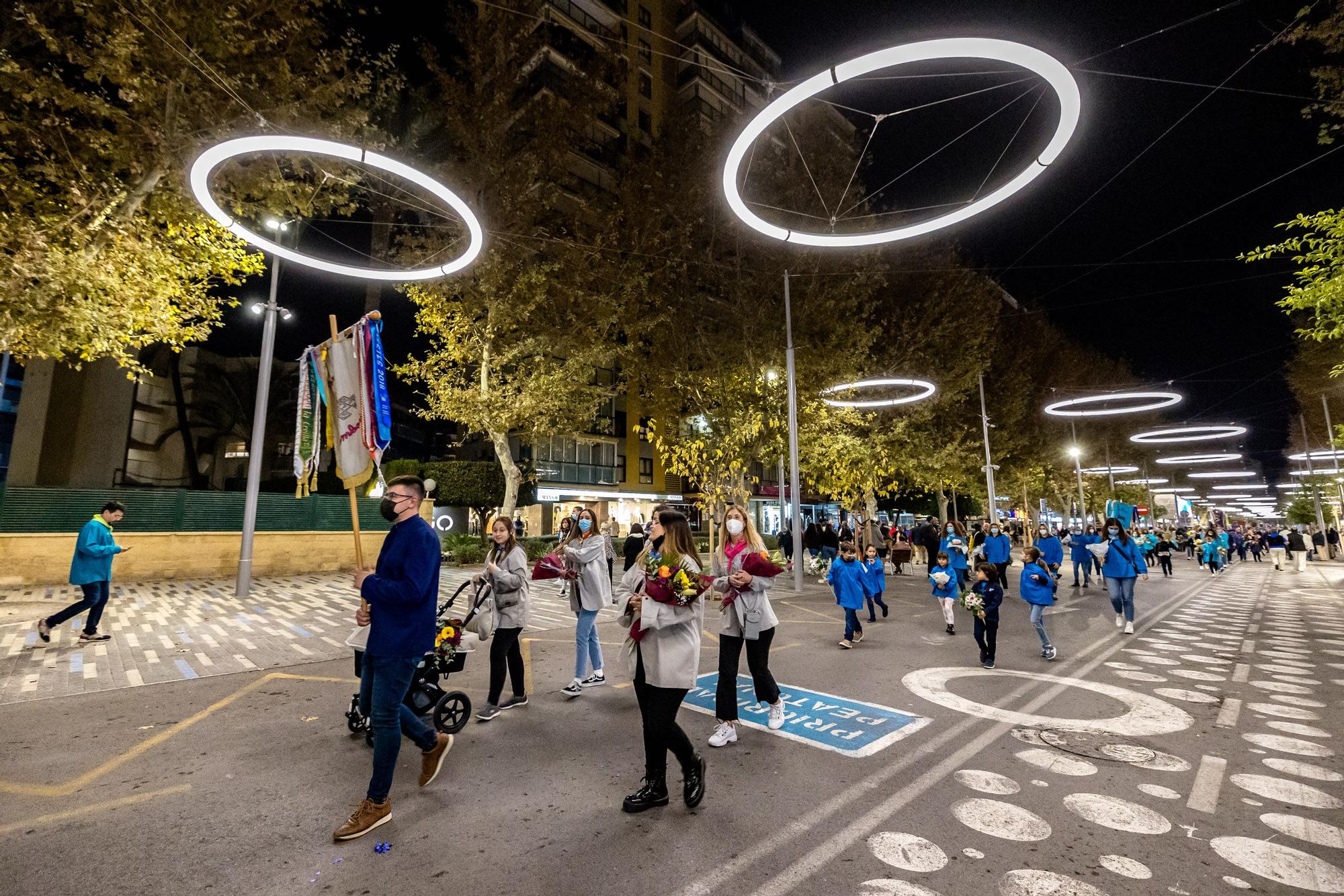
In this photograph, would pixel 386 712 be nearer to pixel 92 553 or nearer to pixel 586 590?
pixel 586 590

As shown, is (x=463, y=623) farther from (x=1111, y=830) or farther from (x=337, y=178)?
(x=337, y=178)

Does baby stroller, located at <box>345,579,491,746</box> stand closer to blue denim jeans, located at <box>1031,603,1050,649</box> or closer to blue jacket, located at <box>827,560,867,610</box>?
blue jacket, located at <box>827,560,867,610</box>

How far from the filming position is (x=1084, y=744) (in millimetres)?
4613

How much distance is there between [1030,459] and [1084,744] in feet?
120

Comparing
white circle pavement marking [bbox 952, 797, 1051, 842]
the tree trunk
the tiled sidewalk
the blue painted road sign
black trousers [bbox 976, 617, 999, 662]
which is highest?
the tree trunk

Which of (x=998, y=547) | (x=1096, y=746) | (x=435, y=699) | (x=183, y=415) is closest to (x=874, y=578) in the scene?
(x=998, y=547)

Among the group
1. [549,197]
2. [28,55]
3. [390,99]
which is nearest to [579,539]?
[390,99]

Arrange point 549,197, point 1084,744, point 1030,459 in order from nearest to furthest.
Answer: point 1084,744 → point 549,197 → point 1030,459

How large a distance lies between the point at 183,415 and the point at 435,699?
88.6 ft

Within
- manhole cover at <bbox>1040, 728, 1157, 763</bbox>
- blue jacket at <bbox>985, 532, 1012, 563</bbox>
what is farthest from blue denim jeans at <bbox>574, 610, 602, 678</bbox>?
blue jacket at <bbox>985, 532, 1012, 563</bbox>

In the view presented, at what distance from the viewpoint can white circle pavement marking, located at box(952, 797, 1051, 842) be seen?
3240mm

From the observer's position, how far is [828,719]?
5.25 meters

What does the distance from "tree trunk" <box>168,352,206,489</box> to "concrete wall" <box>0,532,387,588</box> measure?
10102 mm

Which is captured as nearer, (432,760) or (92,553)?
(432,760)
